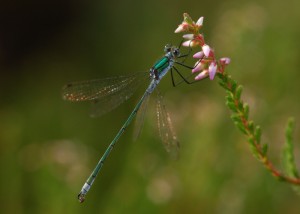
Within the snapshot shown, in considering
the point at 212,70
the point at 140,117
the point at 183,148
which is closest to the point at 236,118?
the point at 212,70

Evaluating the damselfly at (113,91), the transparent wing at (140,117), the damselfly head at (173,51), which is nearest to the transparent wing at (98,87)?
the damselfly at (113,91)

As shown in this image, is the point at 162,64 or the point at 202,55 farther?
the point at 162,64

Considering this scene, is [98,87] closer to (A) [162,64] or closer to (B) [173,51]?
(A) [162,64]

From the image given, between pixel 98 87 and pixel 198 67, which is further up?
pixel 198 67

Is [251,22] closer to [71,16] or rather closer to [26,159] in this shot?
[26,159]

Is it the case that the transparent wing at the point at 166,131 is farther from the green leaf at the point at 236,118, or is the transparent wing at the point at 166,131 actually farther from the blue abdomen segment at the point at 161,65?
the green leaf at the point at 236,118

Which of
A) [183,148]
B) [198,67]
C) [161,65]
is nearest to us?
[198,67]

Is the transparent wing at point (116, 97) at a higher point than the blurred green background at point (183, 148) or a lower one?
higher
